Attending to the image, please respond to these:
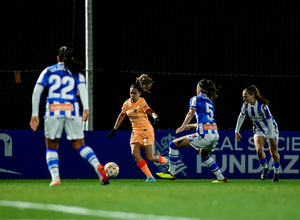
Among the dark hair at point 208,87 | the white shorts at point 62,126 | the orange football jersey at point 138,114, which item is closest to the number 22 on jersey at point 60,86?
the white shorts at point 62,126

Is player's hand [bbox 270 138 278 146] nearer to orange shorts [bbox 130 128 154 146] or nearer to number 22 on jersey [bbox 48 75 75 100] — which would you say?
orange shorts [bbox 130 128 154 146]

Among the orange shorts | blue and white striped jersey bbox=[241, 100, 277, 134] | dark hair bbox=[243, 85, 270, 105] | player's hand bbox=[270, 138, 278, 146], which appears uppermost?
dark hair bbox=[243, 85, 270, 105]

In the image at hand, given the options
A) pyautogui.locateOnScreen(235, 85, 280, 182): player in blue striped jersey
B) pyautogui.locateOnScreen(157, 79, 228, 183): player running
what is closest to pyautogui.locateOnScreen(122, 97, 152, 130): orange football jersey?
pyautogui.locateOnScreen(157, 79, 228, 183): player running

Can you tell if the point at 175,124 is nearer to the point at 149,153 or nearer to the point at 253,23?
the point at 253,23

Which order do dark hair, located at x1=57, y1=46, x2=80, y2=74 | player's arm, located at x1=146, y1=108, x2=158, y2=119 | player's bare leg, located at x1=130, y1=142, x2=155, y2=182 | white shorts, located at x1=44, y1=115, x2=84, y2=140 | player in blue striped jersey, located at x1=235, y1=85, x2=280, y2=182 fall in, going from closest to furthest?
white shorts, located at x1=44, y1=115, x2=84, y2=140, dark hair, located at x1=57, y1=46, x2=80, y2=74, player's arm, located at x1=146, y1=108, x2=158, y2=119, player's bare leg, located at x1=130, y1=142, x2=155, y2=182, player in blue striped jersey, located at x1=235, y1=85, x2=280, y2=182

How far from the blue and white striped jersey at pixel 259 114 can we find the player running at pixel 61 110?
13.5 feet

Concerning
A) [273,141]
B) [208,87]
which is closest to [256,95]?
[273,141]

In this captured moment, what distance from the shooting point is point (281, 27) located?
21.4 metres

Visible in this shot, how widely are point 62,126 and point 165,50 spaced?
A: 462 inches

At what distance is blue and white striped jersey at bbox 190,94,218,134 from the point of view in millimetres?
10375

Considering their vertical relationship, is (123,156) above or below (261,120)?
below

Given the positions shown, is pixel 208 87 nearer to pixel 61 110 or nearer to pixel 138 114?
pixel 138 114

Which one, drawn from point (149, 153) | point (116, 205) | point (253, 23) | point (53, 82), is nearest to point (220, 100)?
point (253, 23)

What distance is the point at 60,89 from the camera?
27.5 feet
